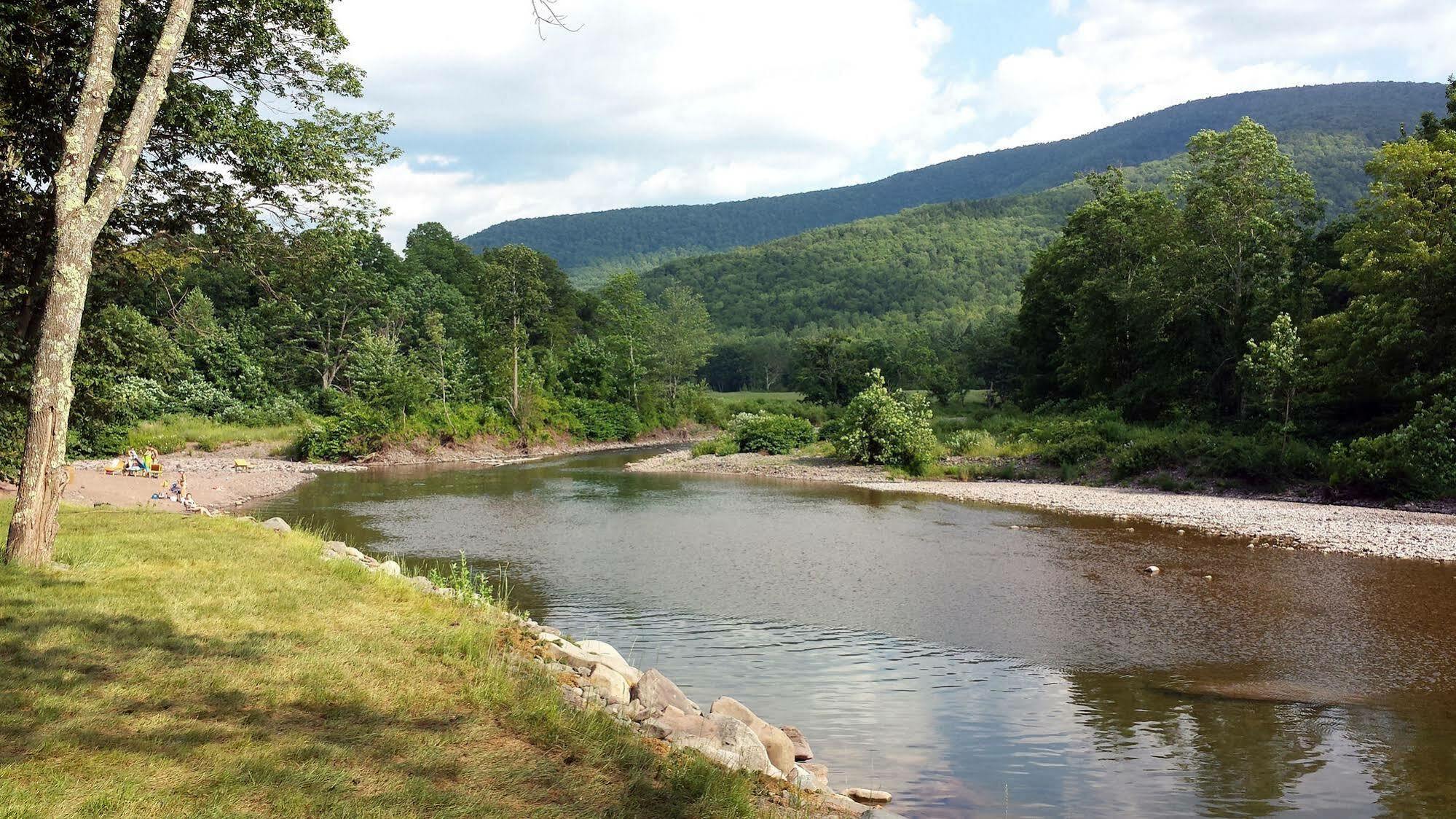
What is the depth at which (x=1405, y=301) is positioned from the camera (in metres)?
26.5

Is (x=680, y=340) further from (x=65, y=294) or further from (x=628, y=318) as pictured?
(x=65, y=294)

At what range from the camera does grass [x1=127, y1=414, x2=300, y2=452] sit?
42.6 metres

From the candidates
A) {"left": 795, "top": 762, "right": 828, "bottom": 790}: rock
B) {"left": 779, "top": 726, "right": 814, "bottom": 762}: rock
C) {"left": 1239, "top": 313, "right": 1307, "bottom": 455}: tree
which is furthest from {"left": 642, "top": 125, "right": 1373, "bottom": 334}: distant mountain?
{"left": 795, "top": 762, "right": 828, "bottom": 790}: rock

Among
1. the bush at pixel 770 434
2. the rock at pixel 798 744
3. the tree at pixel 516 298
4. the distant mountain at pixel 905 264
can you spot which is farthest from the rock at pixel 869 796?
the distant mountain at pixel 905 264

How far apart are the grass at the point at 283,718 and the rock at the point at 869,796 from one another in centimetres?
188

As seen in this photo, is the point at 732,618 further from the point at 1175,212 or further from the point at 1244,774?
the point at 1175,212

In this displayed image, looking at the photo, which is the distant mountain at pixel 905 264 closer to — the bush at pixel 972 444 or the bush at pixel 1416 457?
the bush at pixel 972 444

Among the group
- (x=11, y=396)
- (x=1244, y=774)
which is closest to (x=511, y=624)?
(x=1244, y=774)

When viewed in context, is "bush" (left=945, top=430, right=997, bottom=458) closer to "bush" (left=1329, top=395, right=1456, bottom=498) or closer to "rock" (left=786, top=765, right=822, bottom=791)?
"bush" (left=1329, top=395, right=1456, bottom=498)

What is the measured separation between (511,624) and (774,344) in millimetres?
112974

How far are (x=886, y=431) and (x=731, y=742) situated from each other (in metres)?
33.5

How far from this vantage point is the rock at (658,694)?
8.13 metres

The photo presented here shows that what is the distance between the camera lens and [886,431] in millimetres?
39688

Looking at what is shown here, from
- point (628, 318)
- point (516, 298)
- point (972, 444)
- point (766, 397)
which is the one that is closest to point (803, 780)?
point (972, 444)
